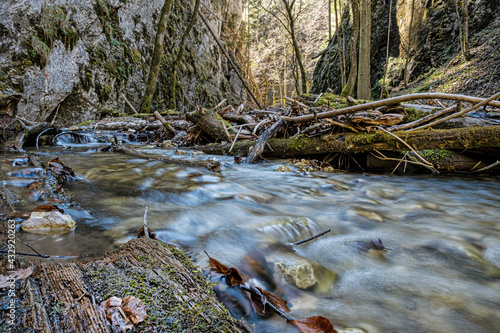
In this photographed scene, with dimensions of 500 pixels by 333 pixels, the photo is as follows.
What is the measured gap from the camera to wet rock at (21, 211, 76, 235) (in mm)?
1642

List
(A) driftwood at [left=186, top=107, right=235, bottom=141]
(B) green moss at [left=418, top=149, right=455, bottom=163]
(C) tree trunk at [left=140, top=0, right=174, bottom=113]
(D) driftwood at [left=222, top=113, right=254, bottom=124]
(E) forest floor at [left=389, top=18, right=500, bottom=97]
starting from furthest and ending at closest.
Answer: (C) tree trunk at [left=140, top=0, right=174, bottom=113]
(E) forest floor at [left=389, top=18, right=500, bottom=97]
(D) driftwood at [left=222, top=113, right=254, bottom=124]
(A) driftwood at [left=186, top=107, right=235, bottom=141]
(B) green moss at [left=418, top=149, right=455, bottom=163]

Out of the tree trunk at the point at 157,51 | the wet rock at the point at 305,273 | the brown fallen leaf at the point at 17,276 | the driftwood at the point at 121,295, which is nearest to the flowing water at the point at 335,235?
the wet rock at the point at 305,273

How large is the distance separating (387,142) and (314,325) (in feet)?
10.6

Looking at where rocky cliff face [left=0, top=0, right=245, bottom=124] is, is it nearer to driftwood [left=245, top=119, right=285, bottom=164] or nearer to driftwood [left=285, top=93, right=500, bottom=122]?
driftwood [left=245, top=119, right=285, bottom=164]

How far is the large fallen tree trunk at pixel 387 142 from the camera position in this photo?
322 centimetres

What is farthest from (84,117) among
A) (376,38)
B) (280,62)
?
(280,62)

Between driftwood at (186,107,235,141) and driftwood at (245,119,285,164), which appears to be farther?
driftwood at (186,107,235,141)

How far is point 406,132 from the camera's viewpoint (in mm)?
3539

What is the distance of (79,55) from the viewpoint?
967cm

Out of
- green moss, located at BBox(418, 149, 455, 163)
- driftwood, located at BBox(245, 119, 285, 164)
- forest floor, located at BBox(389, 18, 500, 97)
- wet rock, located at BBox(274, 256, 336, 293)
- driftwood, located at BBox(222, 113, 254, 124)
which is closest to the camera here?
wet rock, located at BBox(274, 256, 336, 293)

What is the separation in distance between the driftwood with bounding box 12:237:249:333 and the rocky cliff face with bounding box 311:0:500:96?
1554cm

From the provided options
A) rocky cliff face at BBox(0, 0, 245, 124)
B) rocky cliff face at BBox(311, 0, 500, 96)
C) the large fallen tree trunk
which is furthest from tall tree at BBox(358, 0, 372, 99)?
rocky cliff face at BBox(0, 0, 245, 124)

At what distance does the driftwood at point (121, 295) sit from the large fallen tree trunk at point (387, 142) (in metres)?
3.32

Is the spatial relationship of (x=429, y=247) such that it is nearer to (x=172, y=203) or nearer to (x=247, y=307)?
(x=247, y=307)
